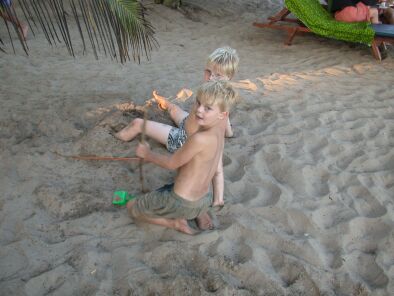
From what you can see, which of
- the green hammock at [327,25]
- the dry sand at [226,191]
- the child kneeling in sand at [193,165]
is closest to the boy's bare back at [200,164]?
the child kneeling in sand at [193,165]

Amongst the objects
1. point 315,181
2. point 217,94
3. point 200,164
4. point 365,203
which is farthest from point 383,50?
point 200,164

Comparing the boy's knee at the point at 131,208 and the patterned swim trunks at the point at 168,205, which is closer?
the patterned swim trunks at the point at 168,205

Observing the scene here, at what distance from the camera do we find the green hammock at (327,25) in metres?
5.12

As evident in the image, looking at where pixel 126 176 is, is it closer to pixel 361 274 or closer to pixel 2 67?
pixel 361 274

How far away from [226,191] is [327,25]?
3.83 meters

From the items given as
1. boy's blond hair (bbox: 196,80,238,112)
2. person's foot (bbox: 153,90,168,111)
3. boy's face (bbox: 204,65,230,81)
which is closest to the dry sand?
person's foot (bbox: 153,90,168,111)

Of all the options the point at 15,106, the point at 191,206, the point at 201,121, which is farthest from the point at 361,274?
the point at 15,106

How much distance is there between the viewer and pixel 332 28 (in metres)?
5.30

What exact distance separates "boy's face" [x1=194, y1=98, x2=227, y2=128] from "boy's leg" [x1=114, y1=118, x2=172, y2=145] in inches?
34.5

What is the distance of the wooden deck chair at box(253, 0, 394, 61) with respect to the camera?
5.09m

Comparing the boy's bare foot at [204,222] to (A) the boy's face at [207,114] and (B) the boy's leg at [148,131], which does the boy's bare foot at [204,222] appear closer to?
(A) the boy's face at [207,114]

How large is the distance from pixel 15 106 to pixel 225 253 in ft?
7.59

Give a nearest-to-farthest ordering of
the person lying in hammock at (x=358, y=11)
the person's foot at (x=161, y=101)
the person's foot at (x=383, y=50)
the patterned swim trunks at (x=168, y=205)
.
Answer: the patterned swim trunks at (x=168, y=205) → the person's foot at (x=161, y=101) → the person's foot at (x=383, y=50) → the person lying in hammock at (x=358, y=11)

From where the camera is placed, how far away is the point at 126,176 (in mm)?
2594
